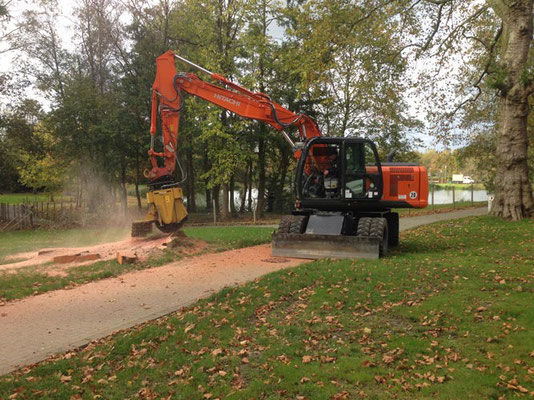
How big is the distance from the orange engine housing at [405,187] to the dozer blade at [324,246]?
1961 mm

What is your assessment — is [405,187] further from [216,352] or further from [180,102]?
[216,352]

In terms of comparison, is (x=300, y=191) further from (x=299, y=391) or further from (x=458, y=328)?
(x=299, y=391)

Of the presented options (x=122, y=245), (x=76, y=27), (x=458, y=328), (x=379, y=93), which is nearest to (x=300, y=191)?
(x=122, y=245)

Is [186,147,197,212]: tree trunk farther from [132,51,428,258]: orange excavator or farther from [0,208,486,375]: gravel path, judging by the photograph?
[0,208,486,375]: gravel path

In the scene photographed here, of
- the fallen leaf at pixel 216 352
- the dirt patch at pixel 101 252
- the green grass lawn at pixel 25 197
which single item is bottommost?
the fallen leaf at pixel 216 352

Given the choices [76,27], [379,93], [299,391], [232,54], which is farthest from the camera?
[76,27]

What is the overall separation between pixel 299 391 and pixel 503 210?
16269 millimetres

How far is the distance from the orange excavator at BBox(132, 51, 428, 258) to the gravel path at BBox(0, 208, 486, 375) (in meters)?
1.00

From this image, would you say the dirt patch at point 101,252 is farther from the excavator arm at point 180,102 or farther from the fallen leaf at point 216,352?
the fallen leaf at point 216,352

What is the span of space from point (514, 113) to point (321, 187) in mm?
10138

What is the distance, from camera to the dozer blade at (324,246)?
1058cm

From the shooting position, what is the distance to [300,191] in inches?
458

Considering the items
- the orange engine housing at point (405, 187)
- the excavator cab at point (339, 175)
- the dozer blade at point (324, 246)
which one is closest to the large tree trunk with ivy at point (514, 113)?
the orange engine housing at point (405, 187)

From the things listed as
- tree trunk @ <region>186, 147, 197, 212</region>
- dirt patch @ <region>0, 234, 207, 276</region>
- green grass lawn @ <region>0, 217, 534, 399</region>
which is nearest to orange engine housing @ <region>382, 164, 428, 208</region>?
green grass lawn @ <region>0, 217, 534, 399</region>
